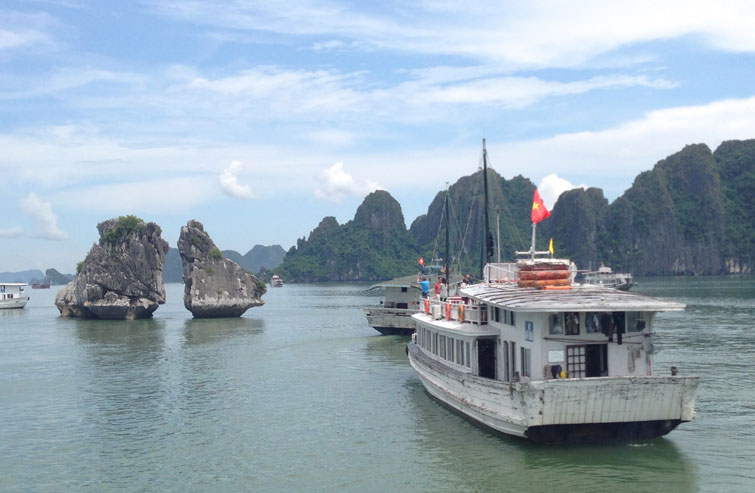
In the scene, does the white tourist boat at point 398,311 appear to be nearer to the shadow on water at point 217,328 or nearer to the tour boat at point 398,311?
the tour boat at point 398,311

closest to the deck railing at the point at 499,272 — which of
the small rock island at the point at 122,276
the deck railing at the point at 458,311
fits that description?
the deck railing at the point at 458,311

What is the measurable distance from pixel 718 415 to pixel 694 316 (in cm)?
4122

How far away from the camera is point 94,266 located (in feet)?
250

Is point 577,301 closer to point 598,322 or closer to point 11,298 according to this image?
point 598,322

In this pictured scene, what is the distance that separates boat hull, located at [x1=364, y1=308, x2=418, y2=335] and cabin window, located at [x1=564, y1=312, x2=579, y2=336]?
32.2m

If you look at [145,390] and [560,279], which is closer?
[560,279]

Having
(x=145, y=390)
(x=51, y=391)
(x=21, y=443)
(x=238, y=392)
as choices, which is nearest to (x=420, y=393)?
(x=238, y=392)

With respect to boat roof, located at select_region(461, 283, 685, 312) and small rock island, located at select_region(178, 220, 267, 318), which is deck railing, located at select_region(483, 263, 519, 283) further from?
small rock island, located at select_region(178, 220, 267, 318)

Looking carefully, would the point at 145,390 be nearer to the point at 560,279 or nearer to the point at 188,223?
the point at 560,279

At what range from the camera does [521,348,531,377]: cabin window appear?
20.0 m

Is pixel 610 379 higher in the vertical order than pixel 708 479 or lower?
higher

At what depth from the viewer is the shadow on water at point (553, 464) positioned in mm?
17031

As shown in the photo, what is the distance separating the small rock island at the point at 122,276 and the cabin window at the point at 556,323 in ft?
210

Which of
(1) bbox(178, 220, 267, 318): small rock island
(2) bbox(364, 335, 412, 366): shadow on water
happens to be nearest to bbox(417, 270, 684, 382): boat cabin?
(2) bbox(364, 335, 412, 366): shadow on water
